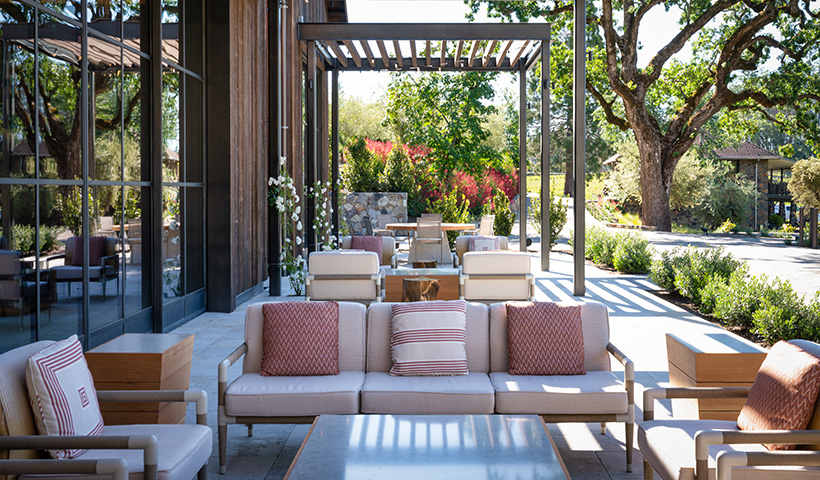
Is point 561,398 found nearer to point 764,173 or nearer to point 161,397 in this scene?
point 161,397

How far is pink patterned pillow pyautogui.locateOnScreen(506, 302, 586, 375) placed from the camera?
147 inches

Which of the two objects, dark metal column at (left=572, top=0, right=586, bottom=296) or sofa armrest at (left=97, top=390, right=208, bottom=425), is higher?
dark metal column at (left=572, top=0, right=586, bottom=296)

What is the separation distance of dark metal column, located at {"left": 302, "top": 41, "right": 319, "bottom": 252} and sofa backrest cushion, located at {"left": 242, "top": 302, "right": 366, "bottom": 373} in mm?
6068

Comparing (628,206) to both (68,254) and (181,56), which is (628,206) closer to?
(181,56)

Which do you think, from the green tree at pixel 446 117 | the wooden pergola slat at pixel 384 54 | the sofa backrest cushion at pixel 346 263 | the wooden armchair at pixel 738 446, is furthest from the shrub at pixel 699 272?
the green tree at pixel 446 117

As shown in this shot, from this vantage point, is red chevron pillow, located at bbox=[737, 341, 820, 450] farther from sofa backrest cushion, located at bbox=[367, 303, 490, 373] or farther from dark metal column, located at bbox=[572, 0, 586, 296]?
dark metal column, located at bbox=[572, 0, 586, 296]

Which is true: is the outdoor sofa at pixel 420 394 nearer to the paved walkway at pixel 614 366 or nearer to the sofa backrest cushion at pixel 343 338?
the sofa backrest cushion at pixel 343 338

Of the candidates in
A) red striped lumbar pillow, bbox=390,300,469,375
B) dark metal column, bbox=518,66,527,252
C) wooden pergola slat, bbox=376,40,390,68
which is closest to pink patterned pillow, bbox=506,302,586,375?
red striped lumbar pillow, bbox=390,300,469,375

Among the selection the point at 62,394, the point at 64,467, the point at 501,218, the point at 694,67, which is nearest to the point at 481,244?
the point at 62,394

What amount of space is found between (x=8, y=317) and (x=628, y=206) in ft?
83.8

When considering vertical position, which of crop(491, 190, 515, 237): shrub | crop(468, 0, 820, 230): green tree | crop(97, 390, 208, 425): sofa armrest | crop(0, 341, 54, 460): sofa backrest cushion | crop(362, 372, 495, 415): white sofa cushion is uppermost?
crop(468, 0, 820, 230): green tree

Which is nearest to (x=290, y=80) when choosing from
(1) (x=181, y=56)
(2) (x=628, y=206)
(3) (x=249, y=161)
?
(3) (x=249, y=161)

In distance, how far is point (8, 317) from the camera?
4.09 metres

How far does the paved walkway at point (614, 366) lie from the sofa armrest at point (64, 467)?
1026 millimetres
